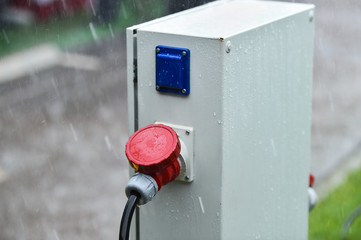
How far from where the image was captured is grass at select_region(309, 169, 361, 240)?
4551 millimetres

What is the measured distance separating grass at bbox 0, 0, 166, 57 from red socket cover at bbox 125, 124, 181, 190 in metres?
6.91

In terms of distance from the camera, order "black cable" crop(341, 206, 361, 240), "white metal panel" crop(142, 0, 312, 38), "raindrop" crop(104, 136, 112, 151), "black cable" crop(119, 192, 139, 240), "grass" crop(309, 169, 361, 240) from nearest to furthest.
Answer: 1. "black cable" crop(119, 192, 139, 240)
2. "white metal panel" crop(142, 0, 312, 38)
3. "black cable" crop(341, 206, 361, 240)
4. "grass" crop(309, 169, 361, 240)
5. "raindrop" crop(104, 136, 112, 151)

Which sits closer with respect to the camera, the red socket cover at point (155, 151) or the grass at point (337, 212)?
the red socket cover at point (155, 151)

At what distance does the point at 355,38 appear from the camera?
1104 cm

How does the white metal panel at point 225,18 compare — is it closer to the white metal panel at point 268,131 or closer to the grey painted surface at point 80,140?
the white metal panel at point 268,131

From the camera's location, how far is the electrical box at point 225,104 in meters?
2.32

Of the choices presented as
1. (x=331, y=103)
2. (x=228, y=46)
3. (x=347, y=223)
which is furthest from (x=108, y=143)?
(x=228, y=46)

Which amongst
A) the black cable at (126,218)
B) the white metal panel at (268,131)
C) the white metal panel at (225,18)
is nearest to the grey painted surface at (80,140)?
the white metal panel at (268,131)

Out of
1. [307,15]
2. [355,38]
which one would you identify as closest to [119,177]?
[307,15]

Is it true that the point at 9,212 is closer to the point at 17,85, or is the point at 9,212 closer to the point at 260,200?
the point at 17,85

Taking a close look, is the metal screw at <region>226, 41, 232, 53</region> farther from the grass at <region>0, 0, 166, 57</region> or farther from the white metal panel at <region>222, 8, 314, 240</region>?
the grass at <region>0, 0, 166, 57</region>

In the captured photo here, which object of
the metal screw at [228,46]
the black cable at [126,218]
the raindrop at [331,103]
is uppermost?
the metal screw at [228,46]

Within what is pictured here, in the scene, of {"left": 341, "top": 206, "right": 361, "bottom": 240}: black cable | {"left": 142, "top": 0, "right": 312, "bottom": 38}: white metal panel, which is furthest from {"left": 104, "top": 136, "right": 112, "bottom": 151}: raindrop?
{"left": 142, "top": 0, "right": 312, "bottom": 38}: white metal panel

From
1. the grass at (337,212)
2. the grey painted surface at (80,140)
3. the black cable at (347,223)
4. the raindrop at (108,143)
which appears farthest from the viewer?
the raindrop at (108,143)
